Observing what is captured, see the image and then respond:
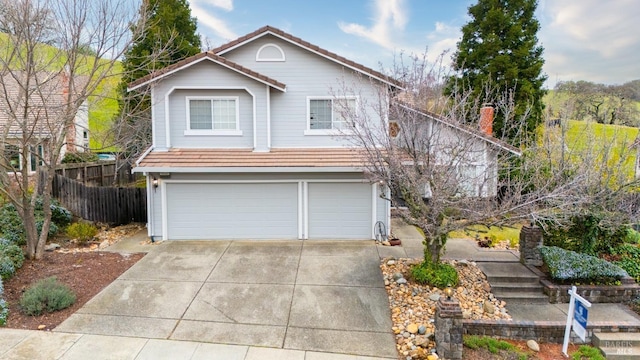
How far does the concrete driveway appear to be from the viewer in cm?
613

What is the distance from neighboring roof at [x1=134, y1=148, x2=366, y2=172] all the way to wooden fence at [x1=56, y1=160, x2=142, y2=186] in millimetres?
5427

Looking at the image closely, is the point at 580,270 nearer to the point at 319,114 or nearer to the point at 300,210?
the point at 300,210

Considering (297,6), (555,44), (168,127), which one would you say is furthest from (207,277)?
(555,44)

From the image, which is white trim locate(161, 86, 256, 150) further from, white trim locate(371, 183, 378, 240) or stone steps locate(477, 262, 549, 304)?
stone steps locate(477, 262, 549, 304)

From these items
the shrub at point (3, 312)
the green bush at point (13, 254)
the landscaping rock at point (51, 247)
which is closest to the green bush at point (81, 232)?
the landscaping rock at point (51, 247)

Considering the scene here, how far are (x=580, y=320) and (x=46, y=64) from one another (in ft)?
42.0

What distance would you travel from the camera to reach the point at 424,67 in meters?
8.26

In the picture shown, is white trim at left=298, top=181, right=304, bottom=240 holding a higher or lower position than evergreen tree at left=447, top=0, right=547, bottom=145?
lower

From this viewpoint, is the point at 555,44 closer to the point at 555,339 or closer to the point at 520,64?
the point at 520,64

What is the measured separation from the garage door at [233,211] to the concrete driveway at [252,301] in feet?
3.55

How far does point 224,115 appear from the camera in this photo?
11.4 meters

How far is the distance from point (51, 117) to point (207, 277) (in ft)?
19.7

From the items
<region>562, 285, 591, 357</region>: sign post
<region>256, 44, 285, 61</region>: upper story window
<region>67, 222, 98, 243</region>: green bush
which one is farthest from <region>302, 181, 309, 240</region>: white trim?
<region>562, 285, 591, 357</region>: sign post

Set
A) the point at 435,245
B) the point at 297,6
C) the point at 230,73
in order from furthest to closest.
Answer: the point at 297,6 < the point at 230,73 < the point at 435,245
